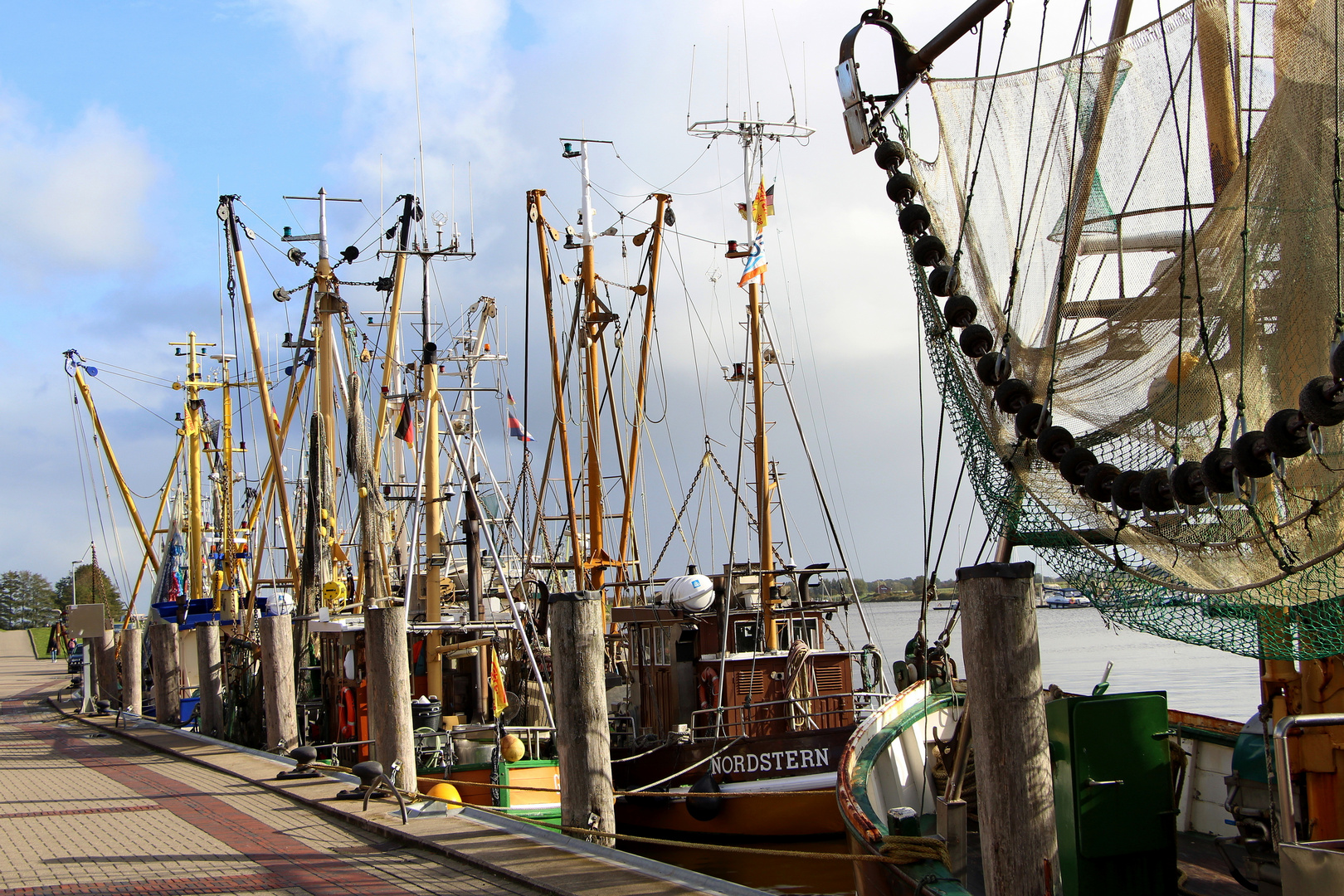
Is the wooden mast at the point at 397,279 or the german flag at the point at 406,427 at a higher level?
the wooden mast at the point at 397,279

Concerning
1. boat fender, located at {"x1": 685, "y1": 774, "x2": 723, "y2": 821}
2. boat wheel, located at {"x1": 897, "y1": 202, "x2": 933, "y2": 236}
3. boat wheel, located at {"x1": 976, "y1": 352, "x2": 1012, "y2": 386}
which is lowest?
boat fender, located at {"x1": 685, "y1": 774, "x2": 723, "y2": 821}

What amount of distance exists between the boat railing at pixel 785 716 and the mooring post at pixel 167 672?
10.7 m

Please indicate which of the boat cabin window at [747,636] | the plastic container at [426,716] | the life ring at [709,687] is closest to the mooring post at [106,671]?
the plastic container at [426,716]

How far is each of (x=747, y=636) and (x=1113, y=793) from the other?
1064cm

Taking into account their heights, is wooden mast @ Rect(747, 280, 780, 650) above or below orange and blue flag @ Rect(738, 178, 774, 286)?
below

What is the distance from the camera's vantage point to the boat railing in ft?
55.5

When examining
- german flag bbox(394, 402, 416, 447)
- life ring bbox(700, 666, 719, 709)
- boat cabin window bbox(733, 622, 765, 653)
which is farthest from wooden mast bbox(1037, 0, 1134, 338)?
german flag bbox(394, 402, 416, 447)

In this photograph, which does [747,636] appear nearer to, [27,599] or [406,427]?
[406,427]

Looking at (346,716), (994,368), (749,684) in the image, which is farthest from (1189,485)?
(346,716)

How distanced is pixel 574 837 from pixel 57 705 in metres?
23.2

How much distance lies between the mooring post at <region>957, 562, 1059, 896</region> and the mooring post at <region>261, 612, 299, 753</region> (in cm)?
1179

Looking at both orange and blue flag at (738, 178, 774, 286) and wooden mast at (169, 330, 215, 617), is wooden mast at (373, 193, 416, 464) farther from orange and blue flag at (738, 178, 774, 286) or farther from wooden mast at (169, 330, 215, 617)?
wooden mast at (169, 330, 215, 617)

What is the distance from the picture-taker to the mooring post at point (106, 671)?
26703 millimetres

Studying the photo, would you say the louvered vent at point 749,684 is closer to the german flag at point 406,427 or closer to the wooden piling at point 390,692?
the wooden piling at point 390,692
